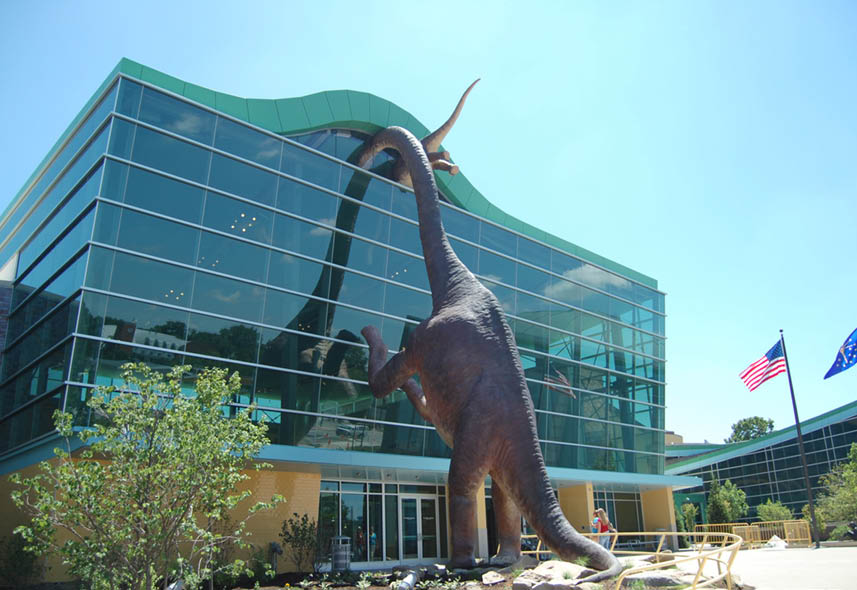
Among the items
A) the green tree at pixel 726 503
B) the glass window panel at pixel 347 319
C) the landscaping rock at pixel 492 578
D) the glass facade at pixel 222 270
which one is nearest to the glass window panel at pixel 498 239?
the glass facade at pixel 222 270

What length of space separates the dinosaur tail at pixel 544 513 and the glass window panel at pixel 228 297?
888cm

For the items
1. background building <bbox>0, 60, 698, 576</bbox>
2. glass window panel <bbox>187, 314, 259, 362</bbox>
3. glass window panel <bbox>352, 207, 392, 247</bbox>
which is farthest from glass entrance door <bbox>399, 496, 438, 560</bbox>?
glass window panel <bbox>352, 207, 392, 247</bbox>

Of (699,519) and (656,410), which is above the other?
→ (656,410)

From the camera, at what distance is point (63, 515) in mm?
6906

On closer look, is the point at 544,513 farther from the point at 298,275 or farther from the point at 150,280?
the point at 298,275

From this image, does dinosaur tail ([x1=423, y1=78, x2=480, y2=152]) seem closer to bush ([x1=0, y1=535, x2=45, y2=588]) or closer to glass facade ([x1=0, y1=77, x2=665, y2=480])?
glass facade ([x1=0, y1=77, x2=665, y2=480])

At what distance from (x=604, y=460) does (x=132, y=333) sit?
1664cm

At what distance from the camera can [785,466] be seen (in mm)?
43188

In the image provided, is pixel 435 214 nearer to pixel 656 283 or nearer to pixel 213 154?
pixel 213 154

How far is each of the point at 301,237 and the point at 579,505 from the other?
13.9 meters

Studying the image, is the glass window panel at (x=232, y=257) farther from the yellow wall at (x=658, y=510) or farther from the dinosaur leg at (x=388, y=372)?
the yellow wall at (x=658, y=510)

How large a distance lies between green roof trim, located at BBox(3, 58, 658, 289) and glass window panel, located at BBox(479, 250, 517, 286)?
137cm

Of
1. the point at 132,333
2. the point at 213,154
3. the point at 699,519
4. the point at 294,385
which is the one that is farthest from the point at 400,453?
the point at 699,519

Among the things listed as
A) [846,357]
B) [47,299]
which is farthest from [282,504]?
[846,357]
